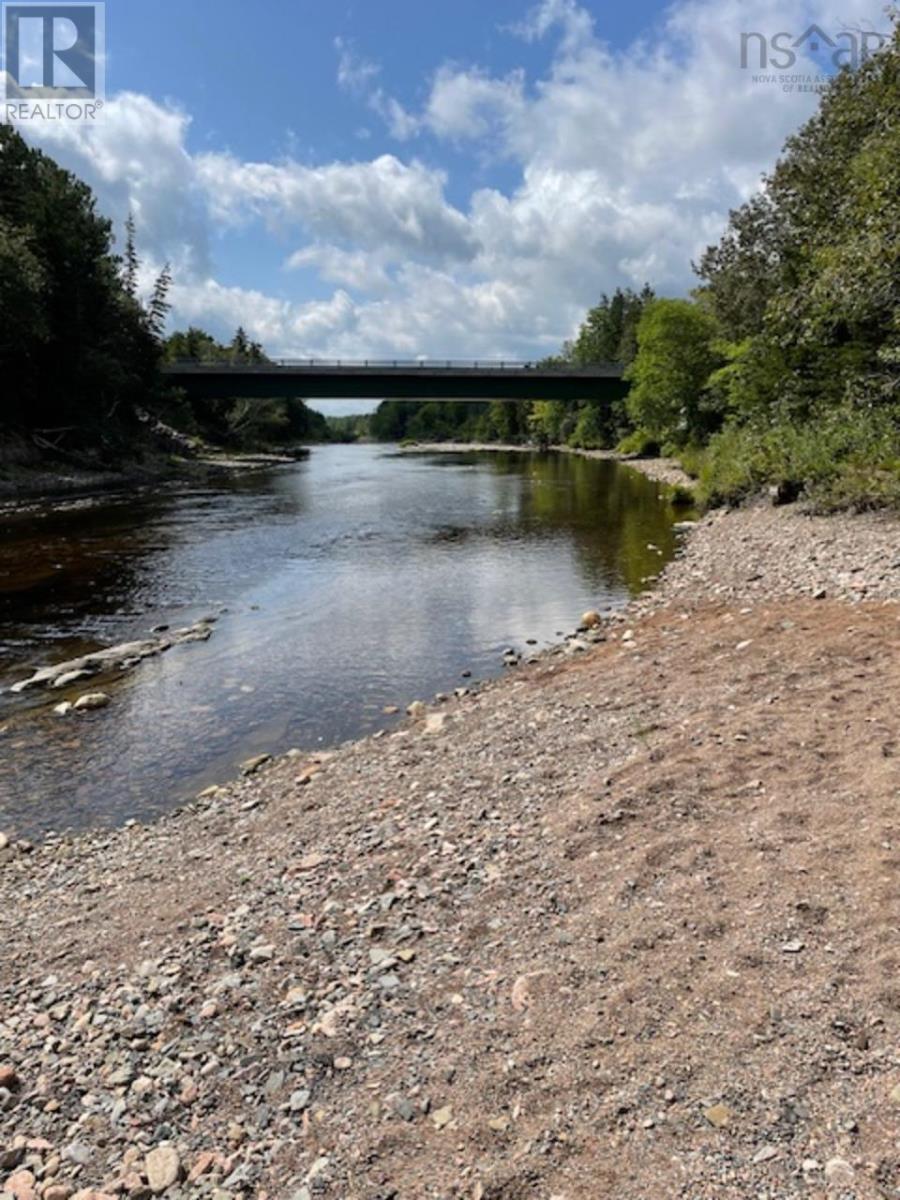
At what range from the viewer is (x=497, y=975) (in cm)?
483

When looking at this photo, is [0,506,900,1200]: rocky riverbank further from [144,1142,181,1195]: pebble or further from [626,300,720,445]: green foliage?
[626,300,720,445]: green foliage

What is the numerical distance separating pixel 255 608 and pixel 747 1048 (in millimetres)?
16245

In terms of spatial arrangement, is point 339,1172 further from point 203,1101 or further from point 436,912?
point 436,912

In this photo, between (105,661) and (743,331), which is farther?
(743,331)

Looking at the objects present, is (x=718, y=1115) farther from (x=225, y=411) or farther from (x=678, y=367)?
(x=225, y=411)

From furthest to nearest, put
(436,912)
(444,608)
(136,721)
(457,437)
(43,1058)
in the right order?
(457,437) < (444,608) < (136,721) < (436,912) < (43,1058)

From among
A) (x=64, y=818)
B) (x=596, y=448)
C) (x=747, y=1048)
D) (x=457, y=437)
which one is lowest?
(x=64, y=818)

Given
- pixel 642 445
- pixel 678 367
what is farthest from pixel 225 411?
pixel 678 367

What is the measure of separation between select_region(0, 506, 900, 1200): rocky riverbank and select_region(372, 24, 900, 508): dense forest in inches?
505

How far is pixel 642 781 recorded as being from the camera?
6980mm

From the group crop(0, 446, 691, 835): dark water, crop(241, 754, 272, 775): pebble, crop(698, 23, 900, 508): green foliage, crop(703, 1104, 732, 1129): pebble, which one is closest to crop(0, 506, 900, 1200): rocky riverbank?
crop(703, 1104, 732, 1129): pebble

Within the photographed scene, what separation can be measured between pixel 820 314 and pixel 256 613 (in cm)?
1769

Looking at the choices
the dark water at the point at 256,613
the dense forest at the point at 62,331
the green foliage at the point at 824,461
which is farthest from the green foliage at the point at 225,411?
the green foliage at the point at 824,461

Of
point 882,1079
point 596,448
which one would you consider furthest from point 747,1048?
point 596,448
